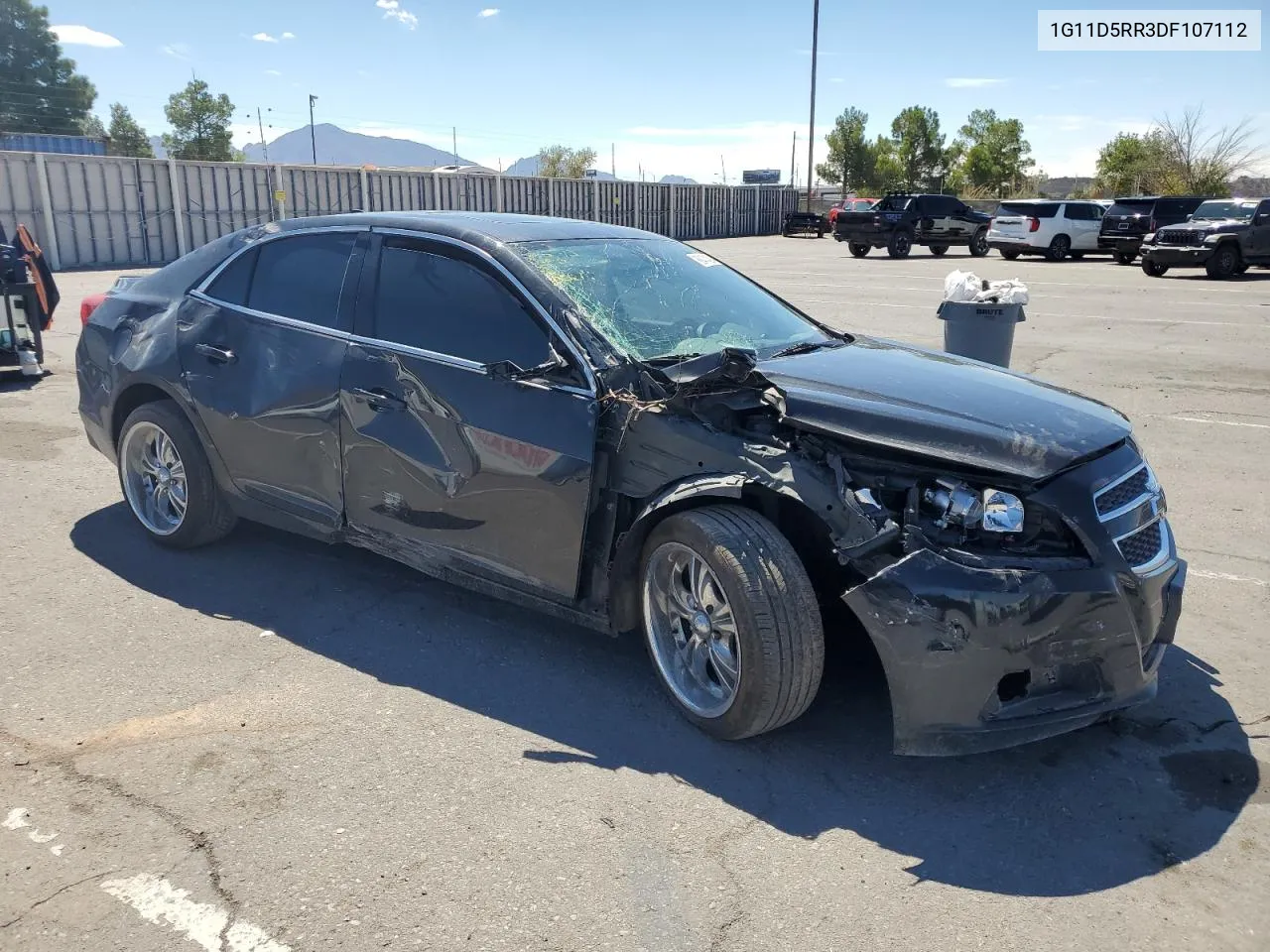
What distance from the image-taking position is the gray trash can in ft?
24.9

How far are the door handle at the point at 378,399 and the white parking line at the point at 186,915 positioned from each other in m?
1.97

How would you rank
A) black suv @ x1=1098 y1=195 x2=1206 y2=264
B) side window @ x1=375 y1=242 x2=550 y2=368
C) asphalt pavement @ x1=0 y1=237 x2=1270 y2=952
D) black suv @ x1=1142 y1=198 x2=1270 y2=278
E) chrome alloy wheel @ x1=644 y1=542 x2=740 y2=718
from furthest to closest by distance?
black suv @ x1=1098 y1=195 x2=1206 y2=264
black suv @ x1=1142 y1=198 x2=1270 y2=278
side window @ x1=375 y1=242 x2=550 y2=368
chrome alloy wheel @ x1=644 y1=542 x2=740 y2=718
asphalt pavement @ x1=0 y1=237 x2=1270 y2=952

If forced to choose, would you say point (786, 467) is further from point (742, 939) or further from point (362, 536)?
point (362, 536)

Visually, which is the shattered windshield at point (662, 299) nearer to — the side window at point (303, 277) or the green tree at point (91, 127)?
the side window at point (303, 277)

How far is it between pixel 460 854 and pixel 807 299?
16.0 m

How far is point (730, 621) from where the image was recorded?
11.3 feet

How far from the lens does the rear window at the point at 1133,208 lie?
27.3 metres

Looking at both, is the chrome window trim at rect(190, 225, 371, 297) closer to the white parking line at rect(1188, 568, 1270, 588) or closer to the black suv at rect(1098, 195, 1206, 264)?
the white parking line at rect(1188, 568, 1270, 588)

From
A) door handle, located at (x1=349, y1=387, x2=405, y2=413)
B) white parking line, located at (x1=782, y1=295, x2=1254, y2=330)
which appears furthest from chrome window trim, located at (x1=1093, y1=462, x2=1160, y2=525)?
white parking line, located at (x1=782, y1=295, x2=1254, y2=330)

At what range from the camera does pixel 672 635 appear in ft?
12.1

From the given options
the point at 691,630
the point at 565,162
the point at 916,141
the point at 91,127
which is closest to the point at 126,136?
the point at 91,127

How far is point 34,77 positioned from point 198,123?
449 inches

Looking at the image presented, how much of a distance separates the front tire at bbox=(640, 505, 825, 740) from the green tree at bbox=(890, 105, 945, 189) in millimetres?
79098

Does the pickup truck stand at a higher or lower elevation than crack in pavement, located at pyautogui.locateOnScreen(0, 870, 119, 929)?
higher
